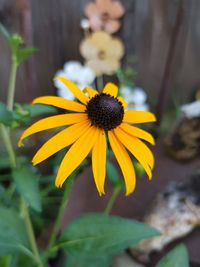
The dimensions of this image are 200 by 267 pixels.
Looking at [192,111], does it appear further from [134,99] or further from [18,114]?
[18,114]

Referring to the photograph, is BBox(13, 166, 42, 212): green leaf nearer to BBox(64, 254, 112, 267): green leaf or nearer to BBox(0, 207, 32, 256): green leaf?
BBox(0, 207, 32, 256): green leaf

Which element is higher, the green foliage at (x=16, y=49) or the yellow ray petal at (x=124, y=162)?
the green foliage at (x=16, y=49)

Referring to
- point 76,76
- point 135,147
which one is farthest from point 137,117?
point 76,76

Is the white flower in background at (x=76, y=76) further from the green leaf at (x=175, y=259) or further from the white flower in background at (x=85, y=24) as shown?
the green leaf at (x=175, y=259)

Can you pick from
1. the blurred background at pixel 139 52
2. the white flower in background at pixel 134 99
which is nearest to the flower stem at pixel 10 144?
the blurred background at pixel 139 52

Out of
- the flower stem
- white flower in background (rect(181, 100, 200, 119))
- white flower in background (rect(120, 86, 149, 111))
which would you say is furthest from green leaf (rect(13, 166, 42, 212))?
white flower in background (rect(120, 86, 149, 111))

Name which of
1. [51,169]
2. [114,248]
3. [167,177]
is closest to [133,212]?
[167,177]
